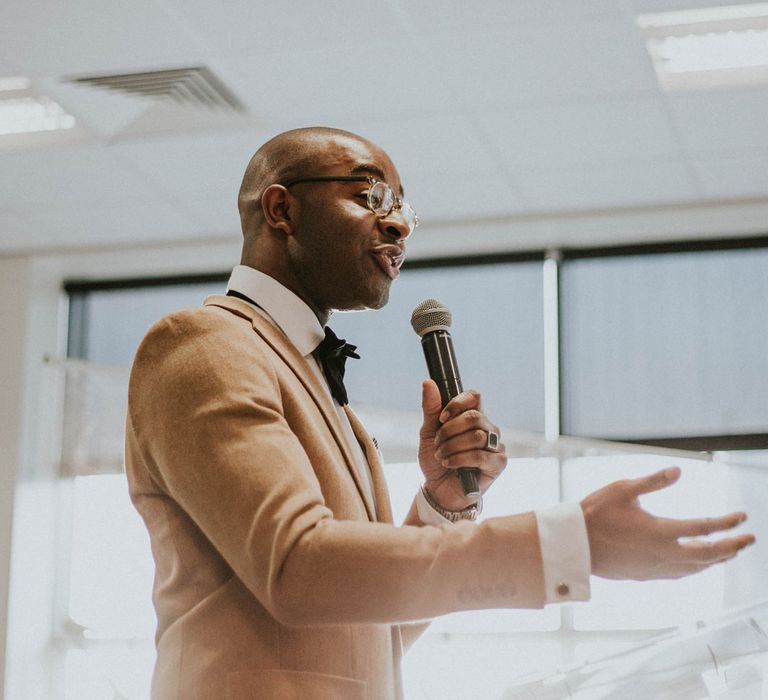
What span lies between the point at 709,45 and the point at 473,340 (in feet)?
7.22

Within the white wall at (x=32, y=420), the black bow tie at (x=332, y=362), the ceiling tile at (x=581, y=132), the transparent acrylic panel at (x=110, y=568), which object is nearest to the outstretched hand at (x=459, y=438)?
the black bow tie at (x=332, y=362)

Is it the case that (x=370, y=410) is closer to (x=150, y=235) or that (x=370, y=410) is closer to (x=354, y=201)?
(x=150, y=235)

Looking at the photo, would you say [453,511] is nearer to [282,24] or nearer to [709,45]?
[282,24]

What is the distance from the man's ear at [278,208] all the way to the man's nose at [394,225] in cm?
12

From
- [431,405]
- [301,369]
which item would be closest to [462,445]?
[431,405]

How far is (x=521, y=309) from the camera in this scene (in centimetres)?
629

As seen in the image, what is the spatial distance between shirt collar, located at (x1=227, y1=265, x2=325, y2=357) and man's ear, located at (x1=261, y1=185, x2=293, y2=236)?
0.23 feet

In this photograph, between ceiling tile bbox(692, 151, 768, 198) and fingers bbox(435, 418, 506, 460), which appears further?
ceiling tile bbox(692, 151, 768, 198)

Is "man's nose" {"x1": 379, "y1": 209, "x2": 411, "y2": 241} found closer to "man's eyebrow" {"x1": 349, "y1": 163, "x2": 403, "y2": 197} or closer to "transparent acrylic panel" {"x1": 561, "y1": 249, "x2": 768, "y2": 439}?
"man's eyebrow" {"x1": 349, "y1": 163, "x2": 403, "y2": 197}

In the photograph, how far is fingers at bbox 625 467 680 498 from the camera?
1.04 m

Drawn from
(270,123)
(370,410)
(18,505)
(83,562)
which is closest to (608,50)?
(270,123)

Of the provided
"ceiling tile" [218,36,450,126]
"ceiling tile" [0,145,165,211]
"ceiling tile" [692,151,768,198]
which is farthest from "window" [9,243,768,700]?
"ceiling tile" [218,36,450,126]

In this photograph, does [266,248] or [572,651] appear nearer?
[266,248]

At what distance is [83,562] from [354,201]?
179 inches
